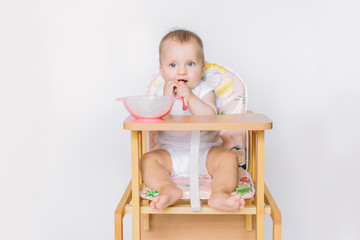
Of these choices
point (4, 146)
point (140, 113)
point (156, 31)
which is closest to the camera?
point (140, 113)

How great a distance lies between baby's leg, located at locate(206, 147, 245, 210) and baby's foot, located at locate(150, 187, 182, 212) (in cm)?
10

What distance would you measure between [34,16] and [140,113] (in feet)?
4.22

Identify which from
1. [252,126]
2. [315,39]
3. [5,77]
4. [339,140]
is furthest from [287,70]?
[5,77]

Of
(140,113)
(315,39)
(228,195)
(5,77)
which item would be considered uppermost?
(315,39)

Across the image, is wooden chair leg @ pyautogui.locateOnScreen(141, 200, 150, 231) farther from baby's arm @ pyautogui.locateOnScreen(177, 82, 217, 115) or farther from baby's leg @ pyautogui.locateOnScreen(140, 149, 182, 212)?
baby's arm @ pyautogui.locateOnScreen(177, 82, 217, 115)

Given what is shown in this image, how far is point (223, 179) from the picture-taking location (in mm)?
A: 1617

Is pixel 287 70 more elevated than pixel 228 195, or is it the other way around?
pixel 287 70

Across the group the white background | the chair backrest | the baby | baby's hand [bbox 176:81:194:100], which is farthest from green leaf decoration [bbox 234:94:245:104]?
the white background

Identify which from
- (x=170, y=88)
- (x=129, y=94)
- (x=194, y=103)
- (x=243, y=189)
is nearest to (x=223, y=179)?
(x=243, y=189)

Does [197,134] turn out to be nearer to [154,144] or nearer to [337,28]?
Answer: [154,144]

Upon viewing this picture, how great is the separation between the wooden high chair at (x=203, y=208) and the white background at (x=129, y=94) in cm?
56

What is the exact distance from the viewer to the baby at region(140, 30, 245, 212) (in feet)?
5.12

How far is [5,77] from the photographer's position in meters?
2.61

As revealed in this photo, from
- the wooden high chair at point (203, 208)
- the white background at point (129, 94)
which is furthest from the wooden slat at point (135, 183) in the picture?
the white background at point (129, 94)
